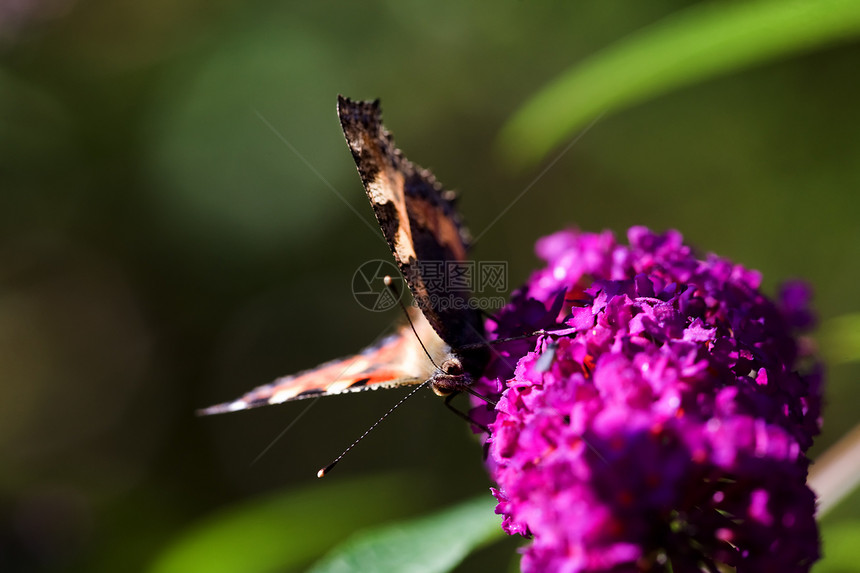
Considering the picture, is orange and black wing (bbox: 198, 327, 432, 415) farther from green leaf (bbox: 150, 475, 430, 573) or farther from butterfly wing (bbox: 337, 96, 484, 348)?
green leaf (bbox: 150, 475, 430, 573)

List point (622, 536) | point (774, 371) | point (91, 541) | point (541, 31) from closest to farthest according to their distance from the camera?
point (622, 536) < point (774, 371) < point (91, 541) < point (541, 31)

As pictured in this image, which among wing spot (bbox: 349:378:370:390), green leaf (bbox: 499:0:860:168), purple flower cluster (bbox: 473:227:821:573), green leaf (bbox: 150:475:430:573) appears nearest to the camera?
purple flower cluster (bbox: 473:227:821:573)

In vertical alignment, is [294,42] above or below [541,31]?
above

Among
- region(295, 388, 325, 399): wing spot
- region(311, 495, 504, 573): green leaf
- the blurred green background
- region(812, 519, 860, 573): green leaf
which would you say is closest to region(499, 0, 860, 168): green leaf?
region(295, 388, 325, 399): wing spot

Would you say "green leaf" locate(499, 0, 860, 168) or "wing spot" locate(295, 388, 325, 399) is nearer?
"green leaf" locate(499, 0, 860, 168)

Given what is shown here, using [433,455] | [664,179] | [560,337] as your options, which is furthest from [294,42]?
[560,337]

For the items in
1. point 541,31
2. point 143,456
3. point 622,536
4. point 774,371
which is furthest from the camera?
point 143,456

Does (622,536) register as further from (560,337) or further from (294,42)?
(294,42)

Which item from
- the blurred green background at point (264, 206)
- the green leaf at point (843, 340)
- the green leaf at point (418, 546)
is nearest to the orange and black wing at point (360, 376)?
the green leaf at point (418, 546)
